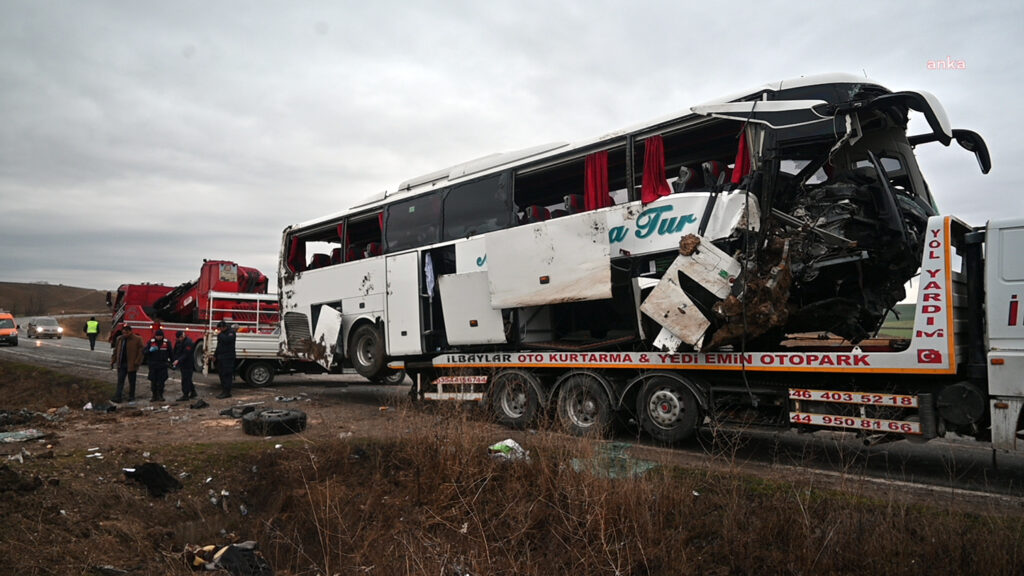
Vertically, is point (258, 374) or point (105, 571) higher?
point (258, 374)

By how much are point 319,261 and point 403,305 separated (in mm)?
3061

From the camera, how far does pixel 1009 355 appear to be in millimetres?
5258

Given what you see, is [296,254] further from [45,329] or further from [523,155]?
[45,329]

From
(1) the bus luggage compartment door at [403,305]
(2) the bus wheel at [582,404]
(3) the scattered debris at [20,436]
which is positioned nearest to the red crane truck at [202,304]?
(1) the bus luggage compartment door at [403,305]

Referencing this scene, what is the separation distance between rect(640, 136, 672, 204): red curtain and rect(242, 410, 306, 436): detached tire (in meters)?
5.06

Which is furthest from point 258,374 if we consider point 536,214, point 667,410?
point 667,410

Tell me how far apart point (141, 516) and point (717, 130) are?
6806mm

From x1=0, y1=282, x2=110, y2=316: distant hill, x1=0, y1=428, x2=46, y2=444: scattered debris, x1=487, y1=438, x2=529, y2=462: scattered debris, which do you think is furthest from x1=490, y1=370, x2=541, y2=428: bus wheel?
x1=0, y1=282, x2=110, y2=316: distant hill

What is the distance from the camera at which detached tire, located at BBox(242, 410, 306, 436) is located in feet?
26.2

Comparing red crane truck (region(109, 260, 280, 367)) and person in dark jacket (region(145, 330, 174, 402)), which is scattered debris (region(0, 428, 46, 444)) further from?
red crane truck (region(109, 260, 280, 367))

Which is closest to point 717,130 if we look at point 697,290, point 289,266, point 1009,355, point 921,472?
point 697,290

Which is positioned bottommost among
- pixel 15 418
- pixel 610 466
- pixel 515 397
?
pixel 15 418

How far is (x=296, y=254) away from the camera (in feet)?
42.5

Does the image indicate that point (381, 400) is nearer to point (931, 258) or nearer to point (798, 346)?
point (798, 346)
